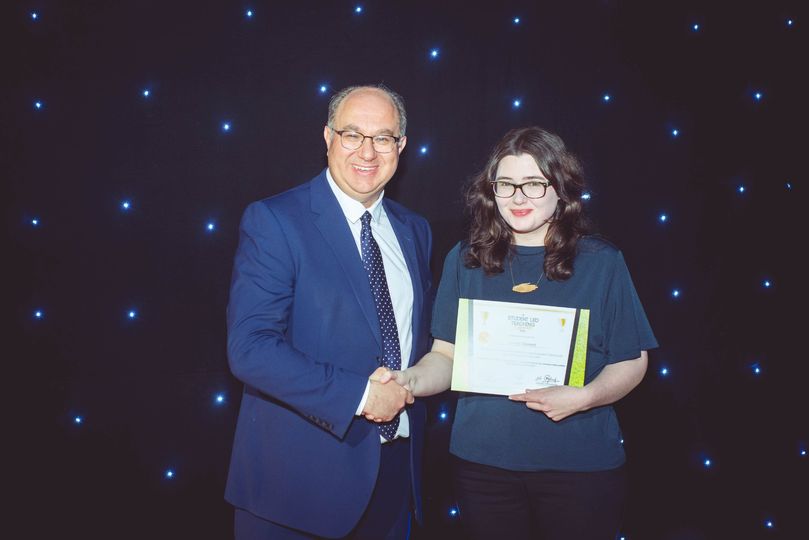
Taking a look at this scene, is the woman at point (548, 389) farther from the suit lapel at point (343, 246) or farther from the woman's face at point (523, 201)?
the suit lapel at point (343, 246)

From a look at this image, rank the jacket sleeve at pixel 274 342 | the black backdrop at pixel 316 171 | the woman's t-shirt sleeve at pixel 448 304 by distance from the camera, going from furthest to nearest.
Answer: the black backdrop at pixel 316 171 → the woman's t-shirt sleeve at pixel 448 304 → the jacket sleeve at pixel 274 342

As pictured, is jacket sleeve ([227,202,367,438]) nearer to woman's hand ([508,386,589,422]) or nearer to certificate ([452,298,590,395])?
certificate ([452,298,590,395])

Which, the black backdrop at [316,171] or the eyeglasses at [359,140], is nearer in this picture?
the eyeglasses at [359,140]

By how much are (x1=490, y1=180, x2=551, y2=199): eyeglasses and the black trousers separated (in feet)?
2.80

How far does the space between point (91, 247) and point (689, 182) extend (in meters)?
2.96

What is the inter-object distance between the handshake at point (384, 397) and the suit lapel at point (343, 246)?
0.13 meters

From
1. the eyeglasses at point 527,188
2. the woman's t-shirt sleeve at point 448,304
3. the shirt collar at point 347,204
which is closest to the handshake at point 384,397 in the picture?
the woman's t-shirt sleeve at point 448,304

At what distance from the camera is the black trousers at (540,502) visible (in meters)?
1.69

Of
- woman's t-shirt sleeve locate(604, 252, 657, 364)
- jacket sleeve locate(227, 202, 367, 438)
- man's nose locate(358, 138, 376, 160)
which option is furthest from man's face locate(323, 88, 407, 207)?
woman's t-shirt sleeve locate(604, 252, 657, 364)

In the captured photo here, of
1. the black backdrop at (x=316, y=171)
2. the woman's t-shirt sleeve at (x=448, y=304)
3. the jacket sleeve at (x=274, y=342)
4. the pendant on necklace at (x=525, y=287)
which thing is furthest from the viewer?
the black backdrop at (x=316, y=171)

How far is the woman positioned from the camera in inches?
66.9

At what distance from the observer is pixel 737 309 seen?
2.99 m

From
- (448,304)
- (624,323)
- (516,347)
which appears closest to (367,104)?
(448,304)

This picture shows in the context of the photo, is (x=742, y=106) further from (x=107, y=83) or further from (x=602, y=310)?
(x=107, y=83)
